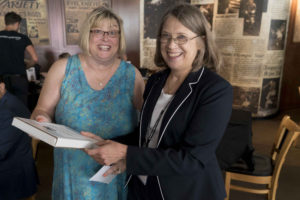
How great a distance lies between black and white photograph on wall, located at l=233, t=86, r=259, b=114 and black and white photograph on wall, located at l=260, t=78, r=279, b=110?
0.14m

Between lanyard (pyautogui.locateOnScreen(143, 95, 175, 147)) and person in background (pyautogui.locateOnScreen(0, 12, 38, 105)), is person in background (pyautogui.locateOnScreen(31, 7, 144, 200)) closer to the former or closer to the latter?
lanyard (pyautogui.locateOnScreen(143, 95, 175, 147))

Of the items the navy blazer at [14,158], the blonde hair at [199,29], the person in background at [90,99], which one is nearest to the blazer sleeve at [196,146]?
the blonde hair at [199,29]

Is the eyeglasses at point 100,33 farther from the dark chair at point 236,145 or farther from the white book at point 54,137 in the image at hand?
the dark chair at point 236,145

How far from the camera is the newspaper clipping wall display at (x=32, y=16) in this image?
5680 millimetres

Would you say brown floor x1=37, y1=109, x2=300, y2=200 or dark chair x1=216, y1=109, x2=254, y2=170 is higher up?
dark chair x1=216, y1=109, x2=254, y2=170

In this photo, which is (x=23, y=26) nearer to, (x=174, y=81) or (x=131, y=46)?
(x=131, y=46)

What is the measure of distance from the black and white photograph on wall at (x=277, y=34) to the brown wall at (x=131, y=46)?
3.57 feet

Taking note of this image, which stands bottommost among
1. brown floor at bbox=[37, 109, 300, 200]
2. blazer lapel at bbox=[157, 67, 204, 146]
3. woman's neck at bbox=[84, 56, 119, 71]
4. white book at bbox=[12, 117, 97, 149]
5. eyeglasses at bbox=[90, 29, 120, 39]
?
brown floor at bbox=[37, 109, 300, 200]

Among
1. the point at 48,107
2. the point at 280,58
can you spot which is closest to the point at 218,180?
the point at 48,107

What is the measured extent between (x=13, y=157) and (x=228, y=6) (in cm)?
464

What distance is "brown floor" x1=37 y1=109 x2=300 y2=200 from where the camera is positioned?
2.96 metres

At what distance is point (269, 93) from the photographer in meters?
5.46

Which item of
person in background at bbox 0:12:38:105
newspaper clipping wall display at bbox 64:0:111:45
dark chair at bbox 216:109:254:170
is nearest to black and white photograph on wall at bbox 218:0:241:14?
newspaper clipping wall display at bbox 64:0:111:45

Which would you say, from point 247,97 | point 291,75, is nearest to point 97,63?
point 247,97
